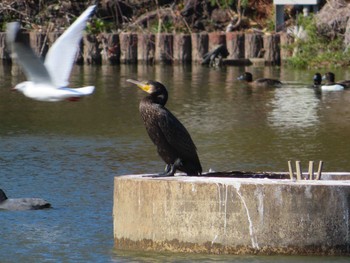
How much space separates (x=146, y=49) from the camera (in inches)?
1551

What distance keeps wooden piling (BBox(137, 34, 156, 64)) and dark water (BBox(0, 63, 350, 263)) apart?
501cm

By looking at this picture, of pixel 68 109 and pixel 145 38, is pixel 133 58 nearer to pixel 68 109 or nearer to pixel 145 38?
pixel 145 38

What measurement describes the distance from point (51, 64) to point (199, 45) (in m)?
26.7

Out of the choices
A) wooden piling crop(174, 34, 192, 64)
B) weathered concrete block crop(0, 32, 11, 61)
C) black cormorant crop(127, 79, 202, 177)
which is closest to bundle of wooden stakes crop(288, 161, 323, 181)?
black cormorant crop(127, 79, 202, 177)

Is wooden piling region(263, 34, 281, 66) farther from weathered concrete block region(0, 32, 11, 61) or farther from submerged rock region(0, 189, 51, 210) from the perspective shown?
submerged rock region(0, 189, 51, 210)

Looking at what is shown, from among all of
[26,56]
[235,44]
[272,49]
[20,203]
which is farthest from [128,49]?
[26,56]

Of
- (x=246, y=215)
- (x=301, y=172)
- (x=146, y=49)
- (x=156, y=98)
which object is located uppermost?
(x=156, y=98)

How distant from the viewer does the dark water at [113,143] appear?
1265cm

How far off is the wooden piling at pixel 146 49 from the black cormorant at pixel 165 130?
27.2 meters

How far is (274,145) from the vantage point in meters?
20.3

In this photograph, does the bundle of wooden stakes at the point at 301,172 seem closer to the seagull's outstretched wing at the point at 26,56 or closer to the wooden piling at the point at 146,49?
the seagull's outstretched wing at the point at 26,56

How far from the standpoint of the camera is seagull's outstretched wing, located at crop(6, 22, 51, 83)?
1195cm

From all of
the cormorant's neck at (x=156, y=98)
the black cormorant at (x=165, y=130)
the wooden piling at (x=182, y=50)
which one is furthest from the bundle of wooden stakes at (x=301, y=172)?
the wooden piling at (x=182, y=50)

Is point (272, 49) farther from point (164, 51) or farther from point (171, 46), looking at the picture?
point (164, 51)
